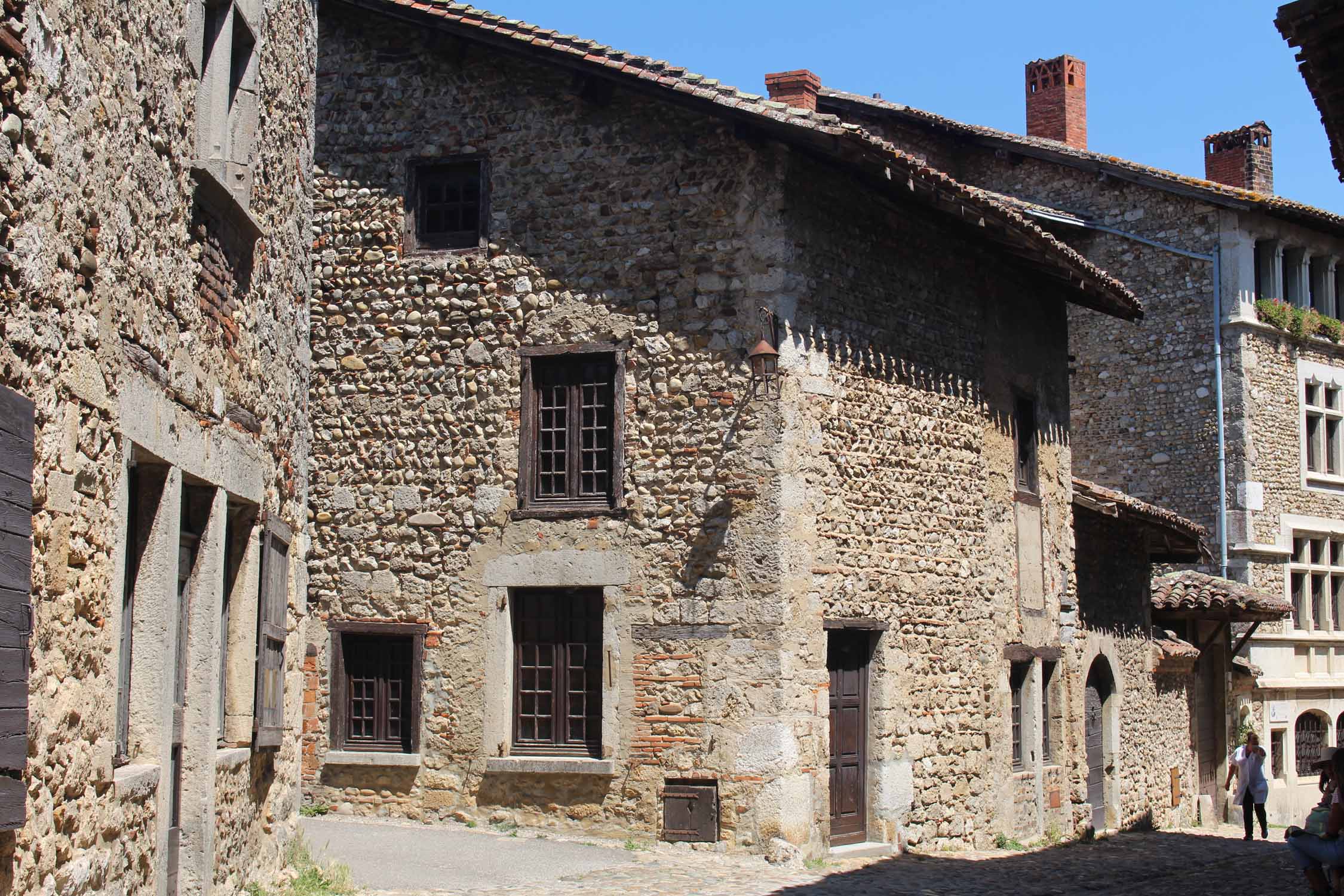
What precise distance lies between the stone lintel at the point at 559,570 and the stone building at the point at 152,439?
3.55 metres

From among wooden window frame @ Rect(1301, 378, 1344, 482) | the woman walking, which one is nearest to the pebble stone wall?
the woman walking

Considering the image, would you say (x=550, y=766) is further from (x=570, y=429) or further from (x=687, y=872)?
(x=570, y=429)

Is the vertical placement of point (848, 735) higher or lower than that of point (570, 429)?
lower

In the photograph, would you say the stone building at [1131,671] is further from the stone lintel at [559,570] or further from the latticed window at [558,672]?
the stone lintel at [559,570]

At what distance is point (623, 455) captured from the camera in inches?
488

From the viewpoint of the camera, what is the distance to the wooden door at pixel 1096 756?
17297 mm

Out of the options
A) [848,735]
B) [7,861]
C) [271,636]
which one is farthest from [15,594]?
[848,735]

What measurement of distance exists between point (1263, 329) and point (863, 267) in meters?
12.1

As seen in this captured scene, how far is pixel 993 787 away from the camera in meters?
14.4

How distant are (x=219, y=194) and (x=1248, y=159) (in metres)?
22.4

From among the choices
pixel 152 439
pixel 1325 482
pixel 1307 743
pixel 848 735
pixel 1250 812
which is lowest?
pixel 1250 812

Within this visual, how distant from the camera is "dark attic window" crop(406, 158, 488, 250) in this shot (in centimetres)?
1320

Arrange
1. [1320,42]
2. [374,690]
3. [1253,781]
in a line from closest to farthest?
[1320,42] < [374,690] < [1253,781]

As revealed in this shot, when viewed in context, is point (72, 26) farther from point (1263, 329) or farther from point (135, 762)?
point (1263, 329)
